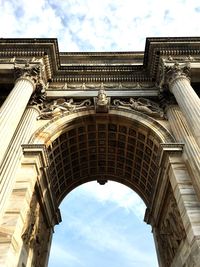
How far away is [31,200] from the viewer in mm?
12625

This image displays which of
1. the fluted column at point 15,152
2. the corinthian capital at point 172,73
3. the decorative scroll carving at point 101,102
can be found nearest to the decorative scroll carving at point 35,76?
the fluted column at point 15,152

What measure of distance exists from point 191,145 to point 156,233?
6.79m

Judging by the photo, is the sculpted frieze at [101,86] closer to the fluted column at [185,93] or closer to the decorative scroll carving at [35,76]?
the decorative scroll carving at [35,76]

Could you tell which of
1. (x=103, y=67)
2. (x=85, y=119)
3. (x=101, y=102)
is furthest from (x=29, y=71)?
(x=103, y=67)

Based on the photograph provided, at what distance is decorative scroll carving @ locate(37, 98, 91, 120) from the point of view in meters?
16.2

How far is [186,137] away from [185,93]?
2.66 meters

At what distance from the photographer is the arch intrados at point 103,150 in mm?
15633

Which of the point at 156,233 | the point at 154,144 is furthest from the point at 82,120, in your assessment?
the point at 156,233

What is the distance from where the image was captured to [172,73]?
1606 centimetres

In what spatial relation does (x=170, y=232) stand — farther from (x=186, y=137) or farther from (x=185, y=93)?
(x=185, y=93)

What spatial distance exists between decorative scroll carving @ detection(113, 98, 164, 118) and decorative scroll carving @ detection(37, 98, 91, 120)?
7.50 ft

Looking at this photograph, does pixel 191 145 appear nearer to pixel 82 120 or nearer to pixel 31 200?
pixel 82 120

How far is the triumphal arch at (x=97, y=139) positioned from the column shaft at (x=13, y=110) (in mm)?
56

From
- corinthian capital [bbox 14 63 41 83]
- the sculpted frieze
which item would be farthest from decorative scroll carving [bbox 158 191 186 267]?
corinthian capital [bbox 14 63 41 83]
